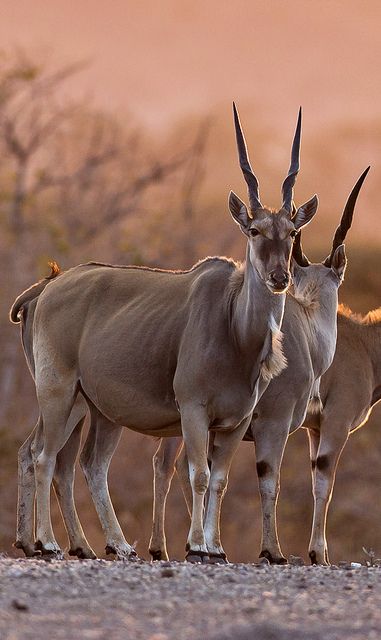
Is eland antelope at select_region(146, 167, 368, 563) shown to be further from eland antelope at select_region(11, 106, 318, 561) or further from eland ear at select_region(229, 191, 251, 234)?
eland ear at select_region(229, 191, 251, 234)

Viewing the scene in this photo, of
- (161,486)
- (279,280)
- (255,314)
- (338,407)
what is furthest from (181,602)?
(338,407)

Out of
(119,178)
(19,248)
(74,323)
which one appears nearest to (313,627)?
(74,323)

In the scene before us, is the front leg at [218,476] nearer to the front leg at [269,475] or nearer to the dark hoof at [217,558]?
the dark hoof at [217,558]

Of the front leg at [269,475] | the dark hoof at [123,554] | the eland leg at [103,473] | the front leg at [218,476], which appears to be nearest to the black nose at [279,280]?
the front leg at [218,476]

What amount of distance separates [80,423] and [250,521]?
16.1 m

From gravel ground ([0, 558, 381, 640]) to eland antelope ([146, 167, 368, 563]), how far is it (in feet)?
6.40

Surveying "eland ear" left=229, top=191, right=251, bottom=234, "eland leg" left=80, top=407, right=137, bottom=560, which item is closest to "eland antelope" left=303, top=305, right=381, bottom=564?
"eland leg" left=80, top=407, right=137, bottom=560

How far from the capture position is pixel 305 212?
10.8m

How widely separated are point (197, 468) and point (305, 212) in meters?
1.95

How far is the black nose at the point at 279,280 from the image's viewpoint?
32.6 feet

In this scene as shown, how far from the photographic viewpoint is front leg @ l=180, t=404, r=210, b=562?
1003cm

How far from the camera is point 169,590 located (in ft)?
26.2

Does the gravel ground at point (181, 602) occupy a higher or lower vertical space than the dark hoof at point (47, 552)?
higher

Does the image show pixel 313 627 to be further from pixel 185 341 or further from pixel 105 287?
pixel 105 287
